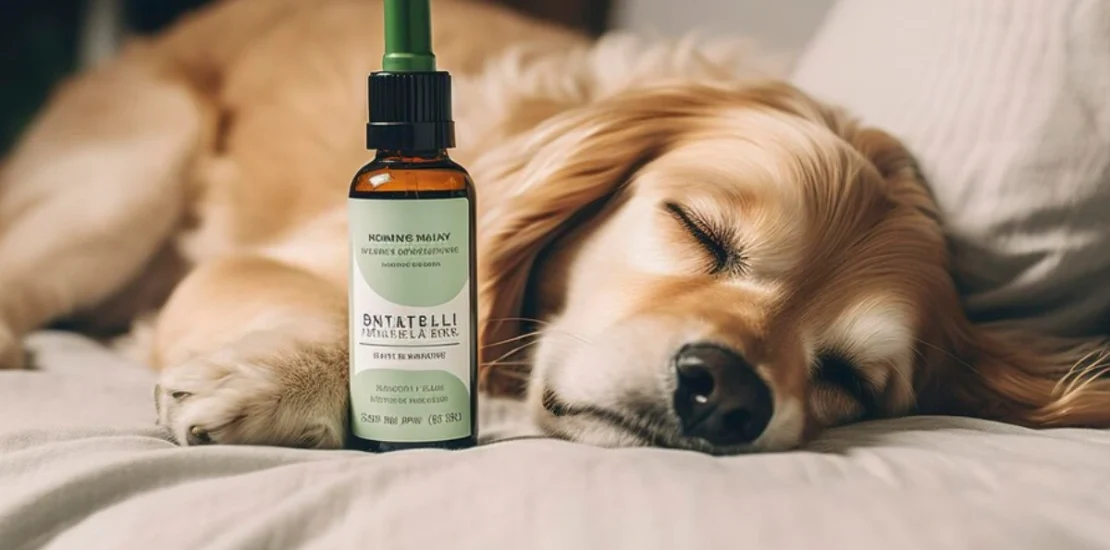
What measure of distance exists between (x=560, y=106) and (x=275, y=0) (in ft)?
3.15

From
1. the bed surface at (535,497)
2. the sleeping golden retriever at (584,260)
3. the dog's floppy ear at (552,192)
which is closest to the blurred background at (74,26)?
the sleeping golden retriever at (584,260)

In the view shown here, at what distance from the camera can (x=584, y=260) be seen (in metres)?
→ 1.31

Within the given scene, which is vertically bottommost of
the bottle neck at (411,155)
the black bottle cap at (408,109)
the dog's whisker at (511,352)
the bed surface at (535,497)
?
the dog's whisker at (511,352)

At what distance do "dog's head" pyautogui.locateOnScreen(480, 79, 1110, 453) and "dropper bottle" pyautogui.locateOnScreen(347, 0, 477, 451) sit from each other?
0.19 m

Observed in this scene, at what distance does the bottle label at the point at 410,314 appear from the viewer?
3.14 feet

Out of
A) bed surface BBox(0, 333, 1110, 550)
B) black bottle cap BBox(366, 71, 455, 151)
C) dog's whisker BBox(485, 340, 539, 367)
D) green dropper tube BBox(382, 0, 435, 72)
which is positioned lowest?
dog's whisker BBox(485, 340, 539, 367)

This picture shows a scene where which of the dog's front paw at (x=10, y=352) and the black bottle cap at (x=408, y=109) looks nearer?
the black bottle cap at (x=408, y=109)

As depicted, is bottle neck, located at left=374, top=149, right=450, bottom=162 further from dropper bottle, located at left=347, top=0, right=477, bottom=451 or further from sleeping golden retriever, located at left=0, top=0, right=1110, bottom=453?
sleeping golden retriever, located at left=0, top=0, right=1110, bottom=453

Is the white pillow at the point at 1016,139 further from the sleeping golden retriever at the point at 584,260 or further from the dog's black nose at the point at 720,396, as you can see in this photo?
the dog's black nose at the point at 720,396

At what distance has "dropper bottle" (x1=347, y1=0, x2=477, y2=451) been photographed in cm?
95

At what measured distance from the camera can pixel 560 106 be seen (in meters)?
1.64

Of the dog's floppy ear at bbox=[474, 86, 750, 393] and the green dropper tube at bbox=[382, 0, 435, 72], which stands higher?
the green dropper tube at bbox=[382, 0, 435, 72]

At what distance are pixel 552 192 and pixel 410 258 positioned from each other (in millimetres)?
418

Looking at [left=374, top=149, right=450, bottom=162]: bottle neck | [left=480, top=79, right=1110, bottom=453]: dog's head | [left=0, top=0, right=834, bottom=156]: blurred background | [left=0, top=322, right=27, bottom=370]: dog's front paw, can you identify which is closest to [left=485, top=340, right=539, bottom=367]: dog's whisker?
[left=480, top=79, right=1110, bottom=453]: dog's head
